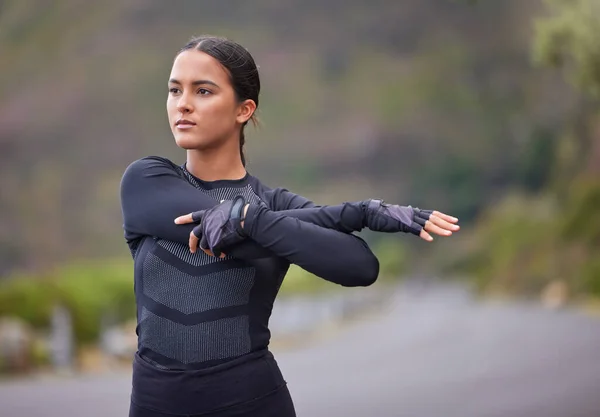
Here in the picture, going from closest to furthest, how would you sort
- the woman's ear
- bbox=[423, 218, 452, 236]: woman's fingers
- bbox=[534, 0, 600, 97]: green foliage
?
bbox=[423, 218, 452, 236]: woman's fingers
the woman's ear
bbox=[534, 0, 600, 97]: green foliage

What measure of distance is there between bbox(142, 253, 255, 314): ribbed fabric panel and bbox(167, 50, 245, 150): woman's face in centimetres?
32

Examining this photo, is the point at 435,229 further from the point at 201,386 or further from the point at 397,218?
the point at 201,386

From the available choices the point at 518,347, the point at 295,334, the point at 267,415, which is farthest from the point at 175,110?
the point at 295,334

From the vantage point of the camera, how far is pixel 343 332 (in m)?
24.5

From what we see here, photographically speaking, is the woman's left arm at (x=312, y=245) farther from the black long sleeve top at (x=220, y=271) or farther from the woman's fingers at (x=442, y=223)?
the woman's fingers at (x=442, y=223)

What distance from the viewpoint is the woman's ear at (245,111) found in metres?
2.79

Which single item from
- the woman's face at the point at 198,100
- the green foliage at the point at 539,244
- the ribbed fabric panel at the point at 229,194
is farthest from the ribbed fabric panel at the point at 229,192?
the green foliage at the point at 539,244

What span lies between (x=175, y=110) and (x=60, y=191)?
102ft

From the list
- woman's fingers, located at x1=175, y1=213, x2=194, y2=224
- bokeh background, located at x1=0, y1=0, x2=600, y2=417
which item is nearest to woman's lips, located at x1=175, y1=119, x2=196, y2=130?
woman's fingers, located at x1=175, y1=213, x2=194, y2=224

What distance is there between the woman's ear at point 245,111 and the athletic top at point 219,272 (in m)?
0.22

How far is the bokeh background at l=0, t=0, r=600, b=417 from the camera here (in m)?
16.8

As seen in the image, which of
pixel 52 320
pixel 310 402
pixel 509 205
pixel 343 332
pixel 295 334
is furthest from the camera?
pixel 509 205

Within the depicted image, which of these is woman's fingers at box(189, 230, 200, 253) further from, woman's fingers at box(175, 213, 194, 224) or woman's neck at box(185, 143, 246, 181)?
woman's neck at box(185, 143, 246, 181)

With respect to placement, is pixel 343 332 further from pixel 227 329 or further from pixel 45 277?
pixel 227 329
